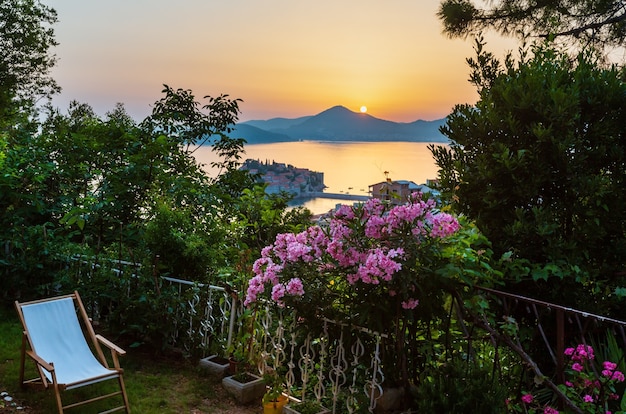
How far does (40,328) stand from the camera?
12.8ft

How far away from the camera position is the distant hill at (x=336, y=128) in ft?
57.6

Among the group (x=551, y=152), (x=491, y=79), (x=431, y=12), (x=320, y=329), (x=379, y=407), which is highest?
(x=431, y=12)

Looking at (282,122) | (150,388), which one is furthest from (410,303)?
(282,122)

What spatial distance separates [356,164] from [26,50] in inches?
732

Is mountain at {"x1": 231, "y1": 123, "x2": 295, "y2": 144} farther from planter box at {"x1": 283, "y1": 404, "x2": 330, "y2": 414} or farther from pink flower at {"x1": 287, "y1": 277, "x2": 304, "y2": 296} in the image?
pink flower at {"x1": 287, "y1": 277, "x2": 304, "y2": 296}

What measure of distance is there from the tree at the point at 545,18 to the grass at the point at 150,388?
6214 millimetres

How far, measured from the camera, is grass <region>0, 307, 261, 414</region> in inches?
145

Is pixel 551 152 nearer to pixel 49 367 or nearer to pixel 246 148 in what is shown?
pixel 49 367

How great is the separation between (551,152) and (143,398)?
12.7 feet

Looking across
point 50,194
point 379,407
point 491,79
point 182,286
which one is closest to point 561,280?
point 379,407

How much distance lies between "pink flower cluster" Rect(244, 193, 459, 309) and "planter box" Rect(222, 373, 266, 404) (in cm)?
103

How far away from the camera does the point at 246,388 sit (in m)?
3.77

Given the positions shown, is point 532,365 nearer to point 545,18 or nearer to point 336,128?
point 545,18

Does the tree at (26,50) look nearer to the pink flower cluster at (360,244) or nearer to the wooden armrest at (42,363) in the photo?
the wooden armrest at (42,363)
